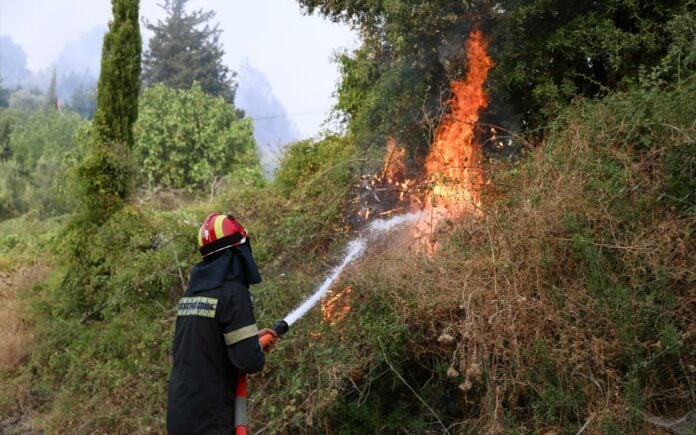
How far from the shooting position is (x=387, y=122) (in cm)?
1008

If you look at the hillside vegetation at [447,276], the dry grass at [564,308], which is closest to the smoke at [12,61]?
the hillside vegetation at [447,276]

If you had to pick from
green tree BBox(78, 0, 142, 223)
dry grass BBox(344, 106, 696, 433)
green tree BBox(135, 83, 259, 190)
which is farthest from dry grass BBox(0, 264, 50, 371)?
green tree BBox(135, 83, 259, 190)

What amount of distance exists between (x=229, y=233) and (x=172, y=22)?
43895 millimetres

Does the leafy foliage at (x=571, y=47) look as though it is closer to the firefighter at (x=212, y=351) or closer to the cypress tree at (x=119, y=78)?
the firefighter at (x=212, y=351)

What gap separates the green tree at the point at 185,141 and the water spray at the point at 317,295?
15.6 m

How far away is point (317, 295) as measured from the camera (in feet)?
22.6

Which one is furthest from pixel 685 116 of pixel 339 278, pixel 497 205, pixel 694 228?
pixel 339 278

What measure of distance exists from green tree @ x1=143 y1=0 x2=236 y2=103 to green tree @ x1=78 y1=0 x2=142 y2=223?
32.9 meters

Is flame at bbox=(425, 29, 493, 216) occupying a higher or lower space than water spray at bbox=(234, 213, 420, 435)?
higher

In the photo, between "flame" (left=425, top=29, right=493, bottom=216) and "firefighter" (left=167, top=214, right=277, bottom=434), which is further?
"flame" (left=425, top=29, right=493, bottom=216)

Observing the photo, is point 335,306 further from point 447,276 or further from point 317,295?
point 447,276

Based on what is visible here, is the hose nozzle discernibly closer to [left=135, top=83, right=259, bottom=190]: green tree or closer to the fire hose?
the fire hose

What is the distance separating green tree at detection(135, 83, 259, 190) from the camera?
24.8 metres

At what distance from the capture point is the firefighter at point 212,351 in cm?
455
